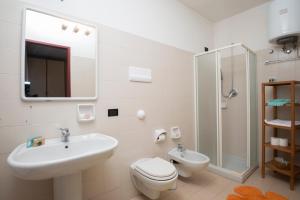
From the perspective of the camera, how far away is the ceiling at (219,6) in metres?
2.25

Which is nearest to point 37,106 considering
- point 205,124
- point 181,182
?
point 181,182

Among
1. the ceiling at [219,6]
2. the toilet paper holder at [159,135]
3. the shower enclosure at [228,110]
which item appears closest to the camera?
the toilet paper holder at [159,135]

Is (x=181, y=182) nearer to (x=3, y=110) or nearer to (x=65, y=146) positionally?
(x=65, y=146)

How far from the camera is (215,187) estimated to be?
183cm

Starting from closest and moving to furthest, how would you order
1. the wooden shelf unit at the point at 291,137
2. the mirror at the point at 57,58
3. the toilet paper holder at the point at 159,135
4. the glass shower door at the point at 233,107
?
1. the mirror at the point at 57,58
2. the wooden shelf unit at the point at 291,137
3. the toilet paper holder at the point at 159,135
4. the glass shower door at the point at 233,107

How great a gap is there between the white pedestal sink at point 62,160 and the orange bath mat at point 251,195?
1471 millimetres

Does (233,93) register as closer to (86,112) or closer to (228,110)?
(228,110)

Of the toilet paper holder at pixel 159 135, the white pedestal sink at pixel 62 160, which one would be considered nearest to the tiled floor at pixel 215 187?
the toilet paper holder at pixel 159 135

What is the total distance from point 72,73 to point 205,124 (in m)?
1.93

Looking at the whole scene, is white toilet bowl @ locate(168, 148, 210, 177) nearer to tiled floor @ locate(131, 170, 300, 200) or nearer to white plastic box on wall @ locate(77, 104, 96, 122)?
tiled floor @ locate(131, 170, 300, 200)

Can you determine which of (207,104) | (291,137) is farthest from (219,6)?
(291,137)

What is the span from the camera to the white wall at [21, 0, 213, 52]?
4.44 ft

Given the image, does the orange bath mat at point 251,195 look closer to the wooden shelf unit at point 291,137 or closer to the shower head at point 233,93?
the wooden shelf unit at point 291,137

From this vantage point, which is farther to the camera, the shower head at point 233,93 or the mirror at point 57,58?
the shower head at point 233,93
